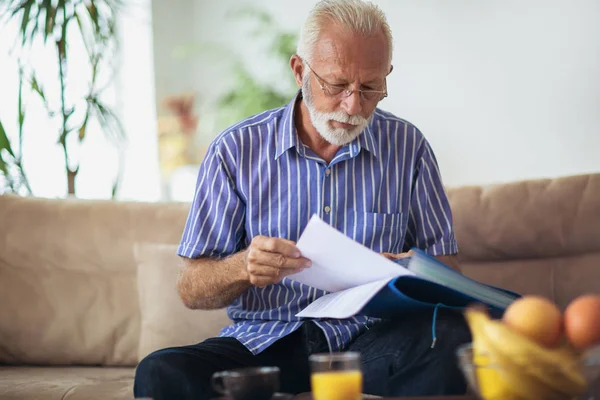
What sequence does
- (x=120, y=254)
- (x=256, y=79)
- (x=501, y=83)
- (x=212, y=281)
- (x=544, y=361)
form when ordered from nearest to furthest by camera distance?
(x=544, y=361)
(x=212, y=281)
(x=120, y=254)
(x=501, y=83)
(x=256, y=79)

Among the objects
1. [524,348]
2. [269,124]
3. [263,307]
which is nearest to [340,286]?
[263,307]

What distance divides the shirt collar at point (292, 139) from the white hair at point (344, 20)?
0.51ft

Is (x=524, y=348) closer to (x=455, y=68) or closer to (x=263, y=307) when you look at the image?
(x=263, y=307)

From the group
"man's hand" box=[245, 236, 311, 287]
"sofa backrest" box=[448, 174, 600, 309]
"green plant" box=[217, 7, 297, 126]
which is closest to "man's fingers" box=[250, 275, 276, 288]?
"man's hand" box=[245, 236, 311, 287]

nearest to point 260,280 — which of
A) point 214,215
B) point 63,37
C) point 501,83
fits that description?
point 214,215

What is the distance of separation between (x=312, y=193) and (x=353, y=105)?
23cm

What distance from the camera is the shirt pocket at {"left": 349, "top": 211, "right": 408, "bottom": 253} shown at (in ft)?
5.90

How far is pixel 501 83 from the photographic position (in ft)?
12.2

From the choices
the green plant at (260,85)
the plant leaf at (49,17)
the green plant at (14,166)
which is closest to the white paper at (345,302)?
the green plant at (14,166)

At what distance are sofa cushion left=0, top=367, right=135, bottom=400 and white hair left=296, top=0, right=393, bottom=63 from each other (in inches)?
37.9

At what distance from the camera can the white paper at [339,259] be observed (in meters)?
1.33

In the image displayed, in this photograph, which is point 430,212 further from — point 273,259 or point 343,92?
point 273,259

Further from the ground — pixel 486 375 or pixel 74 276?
pixel 486 375

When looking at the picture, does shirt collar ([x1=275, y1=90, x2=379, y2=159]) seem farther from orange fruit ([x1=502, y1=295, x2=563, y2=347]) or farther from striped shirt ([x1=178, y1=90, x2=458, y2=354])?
orange fruit ([x1=502, y1=295, x2=563, y2=347])
